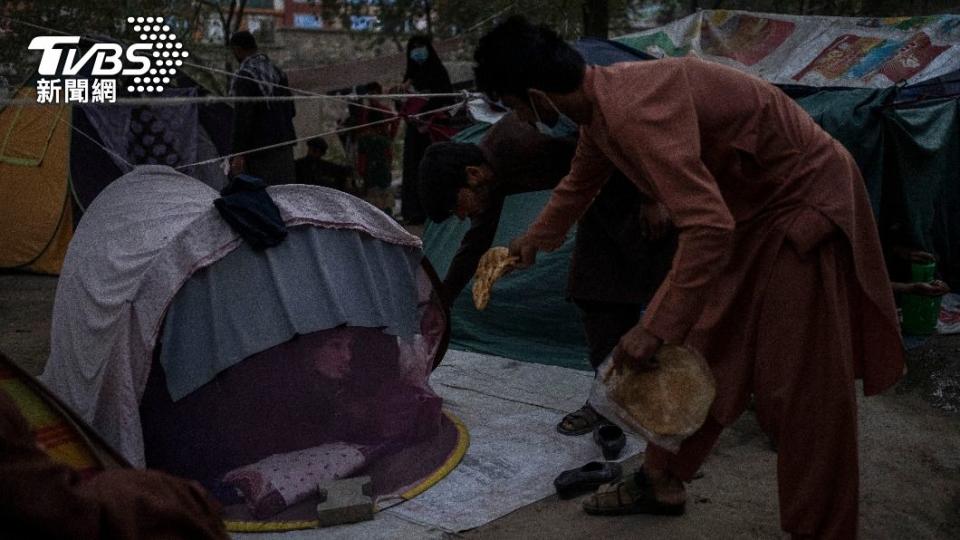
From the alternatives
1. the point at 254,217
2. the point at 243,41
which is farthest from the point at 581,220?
the point at 243,41

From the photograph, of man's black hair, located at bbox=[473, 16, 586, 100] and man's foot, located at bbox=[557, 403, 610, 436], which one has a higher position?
man's black hair, located at bbox=[473, 16, 586, 100]

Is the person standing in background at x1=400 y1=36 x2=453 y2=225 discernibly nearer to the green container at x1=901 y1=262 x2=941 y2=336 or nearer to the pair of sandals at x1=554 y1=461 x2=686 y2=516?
the green container at x1=901 y1=262 x2=941 y2=336

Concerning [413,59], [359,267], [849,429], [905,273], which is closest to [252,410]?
[359,267]

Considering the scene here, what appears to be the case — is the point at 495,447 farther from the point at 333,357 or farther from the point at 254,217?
the point at 254,217

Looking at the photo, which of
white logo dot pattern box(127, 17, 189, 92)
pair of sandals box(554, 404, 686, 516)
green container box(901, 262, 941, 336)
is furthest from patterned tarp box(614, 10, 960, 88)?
white logo dot pattern box(127, 17, 189, 92)

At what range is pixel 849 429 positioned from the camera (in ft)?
7.64

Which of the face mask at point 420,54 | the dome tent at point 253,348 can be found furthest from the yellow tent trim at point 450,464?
the face mask at point 420,54

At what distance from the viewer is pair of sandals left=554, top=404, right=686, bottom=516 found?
116 inches

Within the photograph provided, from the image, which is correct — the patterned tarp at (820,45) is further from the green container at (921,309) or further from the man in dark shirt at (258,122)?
the man in dark shirt at (258,122)

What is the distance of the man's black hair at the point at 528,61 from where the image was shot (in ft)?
7.48

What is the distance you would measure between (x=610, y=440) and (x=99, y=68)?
4.93m

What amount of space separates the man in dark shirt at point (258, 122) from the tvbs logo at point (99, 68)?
53cm

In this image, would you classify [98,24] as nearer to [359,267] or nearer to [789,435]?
[359,267]

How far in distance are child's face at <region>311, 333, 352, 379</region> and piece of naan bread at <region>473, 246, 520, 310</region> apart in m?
0.82
